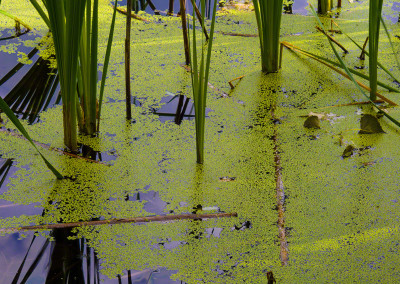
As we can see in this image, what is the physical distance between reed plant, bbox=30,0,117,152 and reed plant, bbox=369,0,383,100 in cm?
80

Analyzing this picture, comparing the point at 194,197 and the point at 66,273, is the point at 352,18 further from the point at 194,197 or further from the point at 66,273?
the point at 66,273

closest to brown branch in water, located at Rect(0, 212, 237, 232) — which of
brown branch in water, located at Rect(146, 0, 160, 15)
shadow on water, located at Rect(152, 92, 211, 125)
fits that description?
shadow on water, located at Rect(152, 92, 211, 125)

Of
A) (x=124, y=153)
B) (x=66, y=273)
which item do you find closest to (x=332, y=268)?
(x=66, y=273)

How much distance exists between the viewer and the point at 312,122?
5.20ft

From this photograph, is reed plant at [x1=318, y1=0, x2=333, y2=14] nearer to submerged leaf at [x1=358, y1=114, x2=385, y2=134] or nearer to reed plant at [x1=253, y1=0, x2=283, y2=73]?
reed plant at [x1=253, y1=0, x2=283, y2=73]

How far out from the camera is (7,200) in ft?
4.09

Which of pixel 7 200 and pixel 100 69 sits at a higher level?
pixel 100 69

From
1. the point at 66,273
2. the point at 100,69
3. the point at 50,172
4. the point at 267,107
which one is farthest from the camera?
the point at 100,69

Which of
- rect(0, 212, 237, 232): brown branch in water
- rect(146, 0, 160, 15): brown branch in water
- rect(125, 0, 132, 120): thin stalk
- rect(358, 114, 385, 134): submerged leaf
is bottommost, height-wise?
rect(0, 212, 237, 232): brown branch in water

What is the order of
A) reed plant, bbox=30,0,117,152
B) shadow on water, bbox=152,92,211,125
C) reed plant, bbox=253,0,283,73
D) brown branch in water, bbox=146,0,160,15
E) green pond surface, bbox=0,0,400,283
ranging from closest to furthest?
green pond surface, bbox=0,0,400,283
reed plant, bbox=30,0,117,152
shadow on water, bbox=152,92,211,125
reed plant, bbox=253,0,283,73
brown branch in water, bbox=146,0,160,15

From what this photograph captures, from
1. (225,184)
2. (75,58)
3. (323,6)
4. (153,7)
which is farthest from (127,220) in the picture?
(323,6)

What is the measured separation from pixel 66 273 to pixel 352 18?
194 centimetres

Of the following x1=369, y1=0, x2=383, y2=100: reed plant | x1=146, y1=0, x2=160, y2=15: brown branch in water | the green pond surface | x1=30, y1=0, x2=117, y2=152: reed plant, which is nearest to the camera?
the green pond surface

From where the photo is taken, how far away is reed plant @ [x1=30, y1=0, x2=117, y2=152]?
122 centimetres
